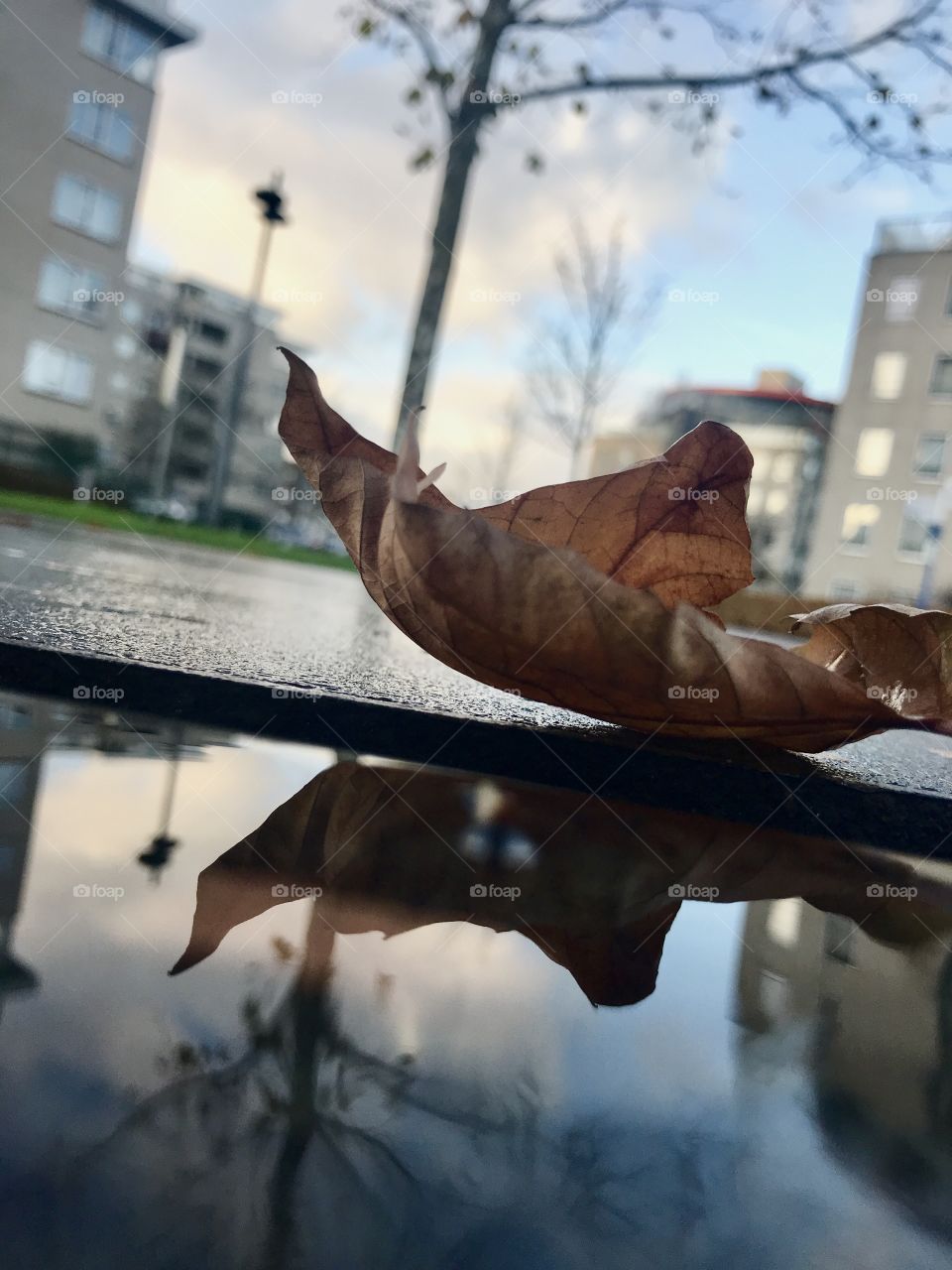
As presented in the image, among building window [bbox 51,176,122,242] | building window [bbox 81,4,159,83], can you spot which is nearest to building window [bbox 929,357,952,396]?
building window [bbox 81,4,159,83]

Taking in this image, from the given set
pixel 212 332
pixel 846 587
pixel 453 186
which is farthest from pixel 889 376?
pixel 212 332

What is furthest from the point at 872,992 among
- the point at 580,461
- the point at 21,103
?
the point at 21,103

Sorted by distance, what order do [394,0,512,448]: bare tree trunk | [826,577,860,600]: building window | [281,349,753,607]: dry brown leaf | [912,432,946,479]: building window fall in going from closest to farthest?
[281,349,753,607]: dry brown leaf, [394,0,512,448]: bare tree trunk, [912,432,946,479]: building window, [826,577,860,600]: building window

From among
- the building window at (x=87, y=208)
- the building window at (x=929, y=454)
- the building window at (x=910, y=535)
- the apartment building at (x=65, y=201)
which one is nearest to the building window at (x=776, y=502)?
the building window at (x=910, y=535)

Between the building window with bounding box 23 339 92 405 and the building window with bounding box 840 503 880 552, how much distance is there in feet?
47.3

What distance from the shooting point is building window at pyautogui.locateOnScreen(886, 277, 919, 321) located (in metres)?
17.3

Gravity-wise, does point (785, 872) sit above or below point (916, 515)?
below

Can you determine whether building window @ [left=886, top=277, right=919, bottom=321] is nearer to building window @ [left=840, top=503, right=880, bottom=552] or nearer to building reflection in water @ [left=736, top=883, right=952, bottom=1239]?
building window @ [left=840, top=503, right=880, bottom=552]

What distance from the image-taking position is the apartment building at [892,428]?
1744 centimetres

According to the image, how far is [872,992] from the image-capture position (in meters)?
0.28

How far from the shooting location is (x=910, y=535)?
1814cm

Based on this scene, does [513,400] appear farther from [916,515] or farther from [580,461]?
[916,515]

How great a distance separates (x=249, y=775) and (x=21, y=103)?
14.3m

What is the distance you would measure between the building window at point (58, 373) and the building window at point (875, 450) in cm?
1465
